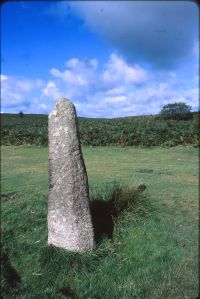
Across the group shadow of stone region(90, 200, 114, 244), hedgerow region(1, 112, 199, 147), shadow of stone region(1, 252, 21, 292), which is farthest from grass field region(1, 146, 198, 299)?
hedgerow region(1, 112, 199, 147)

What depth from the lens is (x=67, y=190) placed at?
776cm

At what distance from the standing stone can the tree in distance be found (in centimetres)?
2811

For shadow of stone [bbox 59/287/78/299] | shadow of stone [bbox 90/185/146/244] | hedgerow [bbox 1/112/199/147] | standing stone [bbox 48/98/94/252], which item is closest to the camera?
shadow of stone [bbox 59/287/78/299]

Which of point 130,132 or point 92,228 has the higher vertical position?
point 130,132

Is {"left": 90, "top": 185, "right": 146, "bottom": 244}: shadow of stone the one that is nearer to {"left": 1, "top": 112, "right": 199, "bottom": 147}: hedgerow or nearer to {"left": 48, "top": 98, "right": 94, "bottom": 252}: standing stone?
{"left": 48, "top": 98, "right": 94, "bottom": 252}: standing stone

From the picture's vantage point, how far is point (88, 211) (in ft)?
25.9

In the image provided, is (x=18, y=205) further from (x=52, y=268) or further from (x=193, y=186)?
(x=193, y=186)

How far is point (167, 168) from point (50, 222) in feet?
30.8

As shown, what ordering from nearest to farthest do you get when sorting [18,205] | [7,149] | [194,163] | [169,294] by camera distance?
[169,294] < [18,205] < [194,163] < [7,149]

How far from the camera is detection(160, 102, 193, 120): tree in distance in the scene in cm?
3509

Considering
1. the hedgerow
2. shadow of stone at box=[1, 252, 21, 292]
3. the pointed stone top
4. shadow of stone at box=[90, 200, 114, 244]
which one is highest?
the pointed stone top

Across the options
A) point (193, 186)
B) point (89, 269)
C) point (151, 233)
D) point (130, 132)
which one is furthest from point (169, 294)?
point (130, 132)

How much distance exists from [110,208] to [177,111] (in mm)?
27662

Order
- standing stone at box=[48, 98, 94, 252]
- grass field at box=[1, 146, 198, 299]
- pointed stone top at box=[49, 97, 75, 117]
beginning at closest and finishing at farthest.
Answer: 1. grass field at box=[1, 146, 198, 299]
2. standing stone at box=[48, 98, 94, 252]
3. pointed stone top at box=[49, 97, 75, 117]
